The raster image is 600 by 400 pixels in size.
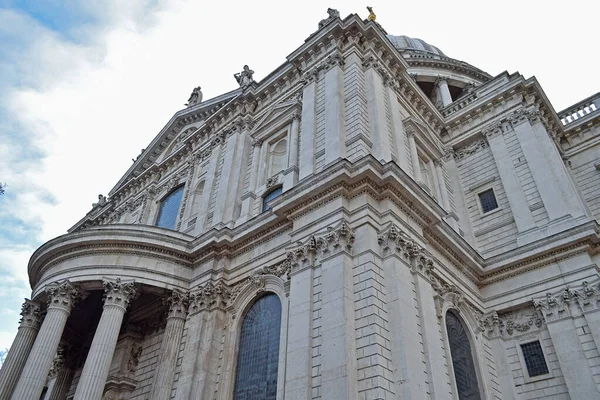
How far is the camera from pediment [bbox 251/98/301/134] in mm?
22109

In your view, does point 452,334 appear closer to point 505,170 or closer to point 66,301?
point 505,170

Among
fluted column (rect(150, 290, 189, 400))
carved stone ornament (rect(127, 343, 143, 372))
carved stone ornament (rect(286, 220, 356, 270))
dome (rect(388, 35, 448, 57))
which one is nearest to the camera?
carved stone ornament (rect(286, 220, 356, 270))

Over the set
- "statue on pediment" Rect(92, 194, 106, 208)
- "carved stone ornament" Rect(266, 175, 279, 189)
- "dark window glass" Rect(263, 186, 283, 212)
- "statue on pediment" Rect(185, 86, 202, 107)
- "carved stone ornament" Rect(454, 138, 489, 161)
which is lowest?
"dark window glass" Rect(263, 186, 283, 212)

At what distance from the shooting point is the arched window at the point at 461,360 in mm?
15945

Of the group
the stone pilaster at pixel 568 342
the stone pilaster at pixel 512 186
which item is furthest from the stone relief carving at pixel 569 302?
the stone pilaster at pixel 512 186

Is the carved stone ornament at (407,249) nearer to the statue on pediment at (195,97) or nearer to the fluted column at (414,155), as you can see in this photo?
the fluted column at (414,155)

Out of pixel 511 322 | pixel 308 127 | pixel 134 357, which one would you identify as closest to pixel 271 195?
pixel 308 127

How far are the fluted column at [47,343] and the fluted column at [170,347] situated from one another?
11.8 ft

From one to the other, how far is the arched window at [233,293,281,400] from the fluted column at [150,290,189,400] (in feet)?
8.20

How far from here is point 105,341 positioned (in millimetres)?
16141

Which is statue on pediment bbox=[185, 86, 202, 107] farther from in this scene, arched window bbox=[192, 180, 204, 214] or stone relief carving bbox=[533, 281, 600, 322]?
stone relief carving bbox=[533, 281, 600, 322]

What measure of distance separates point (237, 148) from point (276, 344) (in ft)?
37.2

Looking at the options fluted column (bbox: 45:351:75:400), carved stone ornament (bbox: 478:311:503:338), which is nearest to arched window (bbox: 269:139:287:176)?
A: carved stone ornament (bbox: 478:311:503:338)

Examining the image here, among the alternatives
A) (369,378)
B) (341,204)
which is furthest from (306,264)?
(369,378)
